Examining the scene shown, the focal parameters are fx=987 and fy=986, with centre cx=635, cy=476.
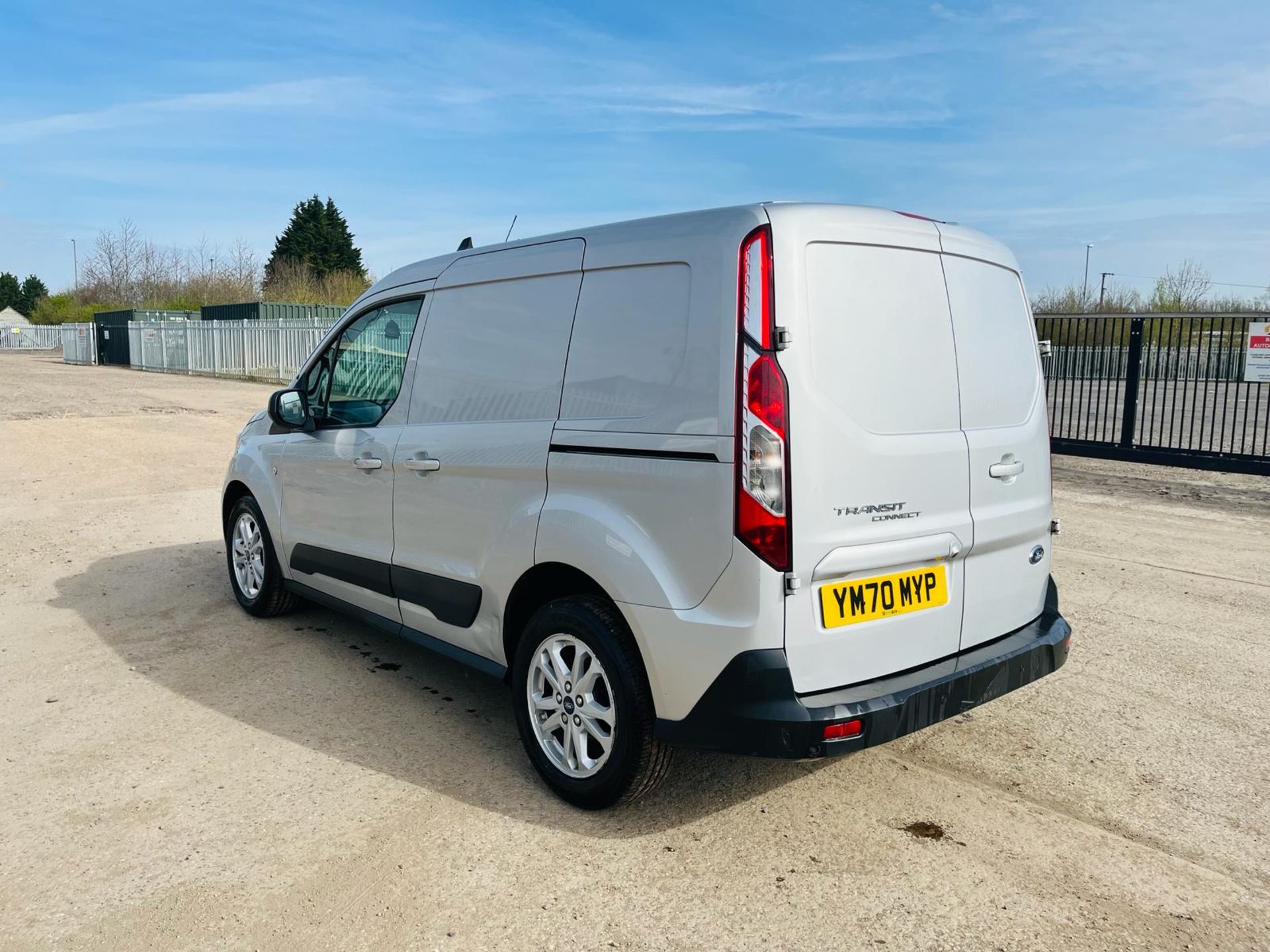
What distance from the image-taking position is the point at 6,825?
3.49m

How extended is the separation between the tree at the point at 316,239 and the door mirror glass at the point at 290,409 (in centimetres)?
7273

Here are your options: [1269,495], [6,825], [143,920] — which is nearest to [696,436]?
[143,920]

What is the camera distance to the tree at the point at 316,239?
74.9 metres

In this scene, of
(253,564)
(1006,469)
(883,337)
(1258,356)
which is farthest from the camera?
(1258,356)

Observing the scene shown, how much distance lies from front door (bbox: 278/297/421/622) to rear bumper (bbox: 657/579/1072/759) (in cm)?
208

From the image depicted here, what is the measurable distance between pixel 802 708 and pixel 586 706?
85 cm

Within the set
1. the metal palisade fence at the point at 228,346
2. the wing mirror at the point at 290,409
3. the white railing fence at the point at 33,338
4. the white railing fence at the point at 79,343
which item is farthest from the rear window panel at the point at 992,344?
the white railing fence at the point at 33,338

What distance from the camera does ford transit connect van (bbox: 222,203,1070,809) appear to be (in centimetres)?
300

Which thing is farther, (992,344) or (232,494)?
(232,494)

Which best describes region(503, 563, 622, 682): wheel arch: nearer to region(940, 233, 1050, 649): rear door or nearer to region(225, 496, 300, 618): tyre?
region(940, 233, 1050, 649): rear door

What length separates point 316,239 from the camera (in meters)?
75.2

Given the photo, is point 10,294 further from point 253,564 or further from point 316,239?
point 253,564

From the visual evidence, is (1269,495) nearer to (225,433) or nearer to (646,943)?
(646,943)

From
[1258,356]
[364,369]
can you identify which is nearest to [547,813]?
[364,369]
